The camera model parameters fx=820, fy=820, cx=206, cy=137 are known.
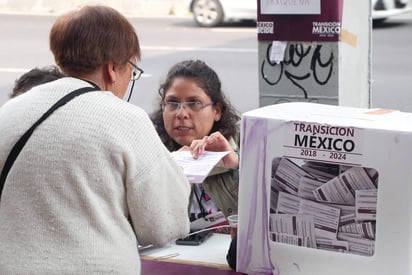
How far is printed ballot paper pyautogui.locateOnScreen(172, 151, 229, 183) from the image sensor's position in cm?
238

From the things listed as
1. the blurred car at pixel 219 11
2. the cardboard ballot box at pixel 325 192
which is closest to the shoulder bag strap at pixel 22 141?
the cardboard ballot box at pixel 325 192

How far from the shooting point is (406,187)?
79.4 inches

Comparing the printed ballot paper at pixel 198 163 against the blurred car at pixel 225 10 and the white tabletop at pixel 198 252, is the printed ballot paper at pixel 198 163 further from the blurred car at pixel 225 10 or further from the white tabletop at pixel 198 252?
the blurred car at pixel 225 10

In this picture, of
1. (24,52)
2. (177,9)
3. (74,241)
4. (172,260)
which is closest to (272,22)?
(172,260)

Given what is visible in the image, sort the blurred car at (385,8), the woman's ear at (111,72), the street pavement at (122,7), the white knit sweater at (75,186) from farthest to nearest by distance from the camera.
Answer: the street pavement at (122,7) → the blurred car at (385,8) → the woman's ear at (111,72) → the white knit sweater at (75,186)

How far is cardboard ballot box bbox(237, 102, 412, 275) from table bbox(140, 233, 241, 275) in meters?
0.17

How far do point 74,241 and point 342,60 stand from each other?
1.98 metres

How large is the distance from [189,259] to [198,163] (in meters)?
0.30

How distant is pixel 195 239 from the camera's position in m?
2.73

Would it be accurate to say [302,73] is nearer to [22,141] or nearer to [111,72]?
[111,72]

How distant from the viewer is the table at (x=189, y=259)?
8.09 ft

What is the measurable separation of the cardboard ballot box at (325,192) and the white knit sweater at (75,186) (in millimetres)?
383

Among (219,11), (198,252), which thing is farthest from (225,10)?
(198,252)

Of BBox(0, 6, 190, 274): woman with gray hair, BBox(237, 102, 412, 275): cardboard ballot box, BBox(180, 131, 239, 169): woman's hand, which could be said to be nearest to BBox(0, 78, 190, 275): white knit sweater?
BBox(0, 6, 190, 274): woman with gray hair
